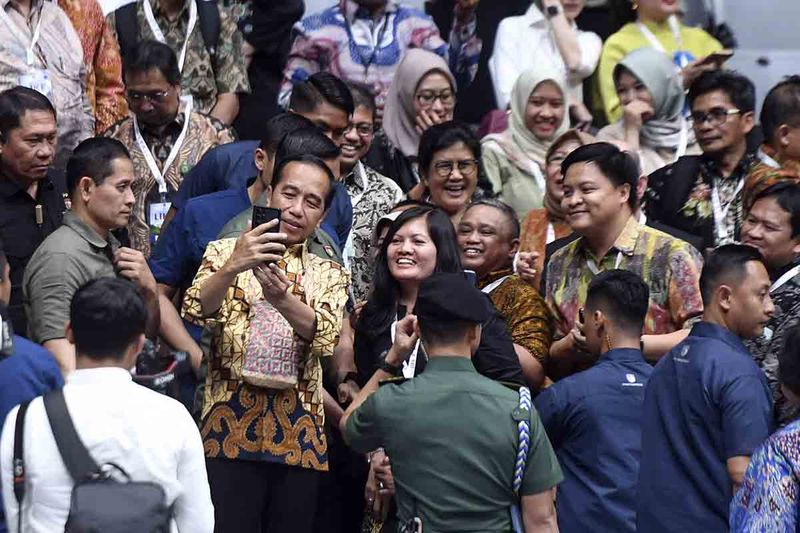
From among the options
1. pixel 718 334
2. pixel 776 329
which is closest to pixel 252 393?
pixel 718 334

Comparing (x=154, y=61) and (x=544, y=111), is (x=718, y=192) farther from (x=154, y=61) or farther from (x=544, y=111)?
(x=154, y=61)

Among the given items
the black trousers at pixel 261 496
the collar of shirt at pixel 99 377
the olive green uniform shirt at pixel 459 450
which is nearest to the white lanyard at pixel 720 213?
the black trousers at pixel 261 496

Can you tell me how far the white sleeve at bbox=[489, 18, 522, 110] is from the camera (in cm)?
1038

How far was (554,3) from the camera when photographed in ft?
34.3

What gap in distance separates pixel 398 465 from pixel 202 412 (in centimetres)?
147

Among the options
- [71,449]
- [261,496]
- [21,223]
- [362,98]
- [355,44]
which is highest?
[355,44]

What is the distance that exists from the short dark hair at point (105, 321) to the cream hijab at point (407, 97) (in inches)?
169

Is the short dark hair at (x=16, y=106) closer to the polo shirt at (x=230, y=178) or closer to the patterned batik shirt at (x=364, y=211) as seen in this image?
the polo shirt at (x=230, y=178)

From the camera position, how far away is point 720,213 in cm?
848

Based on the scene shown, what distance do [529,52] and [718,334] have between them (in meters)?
4.46

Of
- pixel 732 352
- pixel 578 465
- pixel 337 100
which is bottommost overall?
pixel 578 465

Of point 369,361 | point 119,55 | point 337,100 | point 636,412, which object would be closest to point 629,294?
point 636,412

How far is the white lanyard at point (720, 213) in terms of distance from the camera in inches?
331

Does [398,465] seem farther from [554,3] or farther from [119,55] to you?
[554,3]
